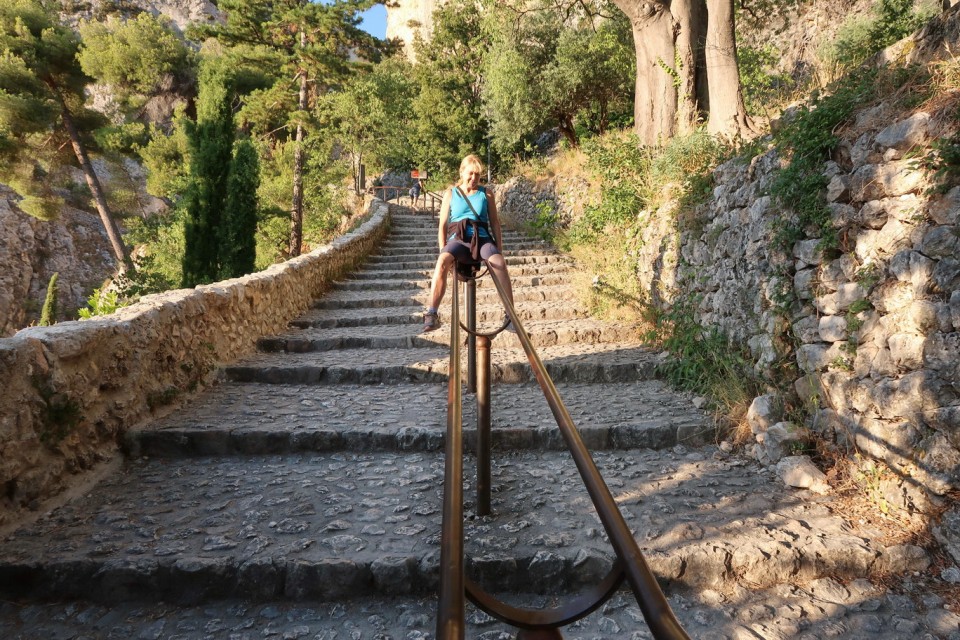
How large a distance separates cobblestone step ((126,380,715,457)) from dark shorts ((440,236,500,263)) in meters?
1.24

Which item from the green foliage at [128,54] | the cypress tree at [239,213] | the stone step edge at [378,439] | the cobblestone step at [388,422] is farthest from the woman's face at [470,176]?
the green foliage at [128,54]

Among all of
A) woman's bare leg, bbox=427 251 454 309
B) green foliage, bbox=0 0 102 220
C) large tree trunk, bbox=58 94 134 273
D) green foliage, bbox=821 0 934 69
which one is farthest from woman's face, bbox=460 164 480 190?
green foliage, bbox=0 0 102 220

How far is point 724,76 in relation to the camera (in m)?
6.07

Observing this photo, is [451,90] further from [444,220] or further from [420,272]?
[444,220]

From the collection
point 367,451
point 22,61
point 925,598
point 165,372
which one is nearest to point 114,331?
point 165,372

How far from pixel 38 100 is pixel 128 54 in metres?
5.04

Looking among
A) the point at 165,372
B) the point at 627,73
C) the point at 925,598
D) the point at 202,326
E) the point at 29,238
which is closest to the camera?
the point at 925,598

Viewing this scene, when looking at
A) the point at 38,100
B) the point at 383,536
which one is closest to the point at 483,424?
the point at 383,536

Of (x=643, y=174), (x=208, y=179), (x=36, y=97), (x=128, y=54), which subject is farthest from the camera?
(x=128, y=54)

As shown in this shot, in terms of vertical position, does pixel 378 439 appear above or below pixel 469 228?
below

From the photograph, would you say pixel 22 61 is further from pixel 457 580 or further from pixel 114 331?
pixel 457 580

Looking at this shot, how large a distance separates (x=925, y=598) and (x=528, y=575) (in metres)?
1.78

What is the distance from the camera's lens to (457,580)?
903mm

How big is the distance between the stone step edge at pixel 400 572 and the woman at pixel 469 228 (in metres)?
1.97
